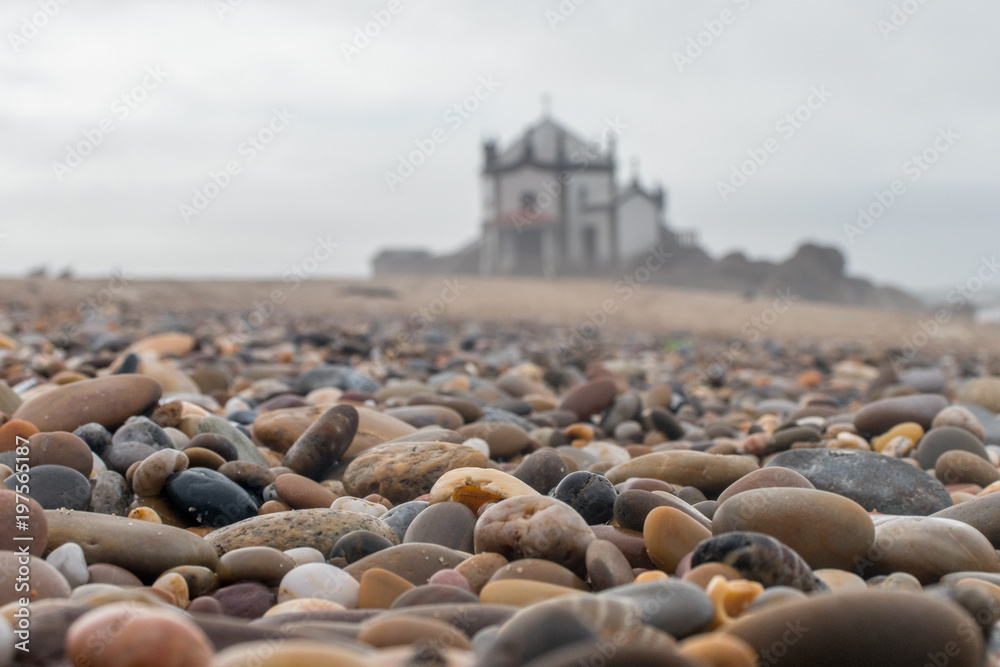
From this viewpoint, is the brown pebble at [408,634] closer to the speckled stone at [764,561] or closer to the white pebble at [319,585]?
the white pebble at [319,585]

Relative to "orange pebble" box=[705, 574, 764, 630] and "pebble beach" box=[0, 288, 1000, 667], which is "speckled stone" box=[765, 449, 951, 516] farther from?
"orange pebble" box=[705, 574, 764, 630]

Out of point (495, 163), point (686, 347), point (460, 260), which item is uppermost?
point (495, 163)

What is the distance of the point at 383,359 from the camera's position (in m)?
7.13

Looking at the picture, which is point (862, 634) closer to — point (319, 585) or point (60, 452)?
point (319, 585)

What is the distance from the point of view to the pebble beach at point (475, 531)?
4.33ft

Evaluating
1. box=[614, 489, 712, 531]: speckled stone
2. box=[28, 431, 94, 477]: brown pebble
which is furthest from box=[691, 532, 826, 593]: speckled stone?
box=[28, 431, 94, 477]: brown pebble

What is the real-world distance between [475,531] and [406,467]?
840mm

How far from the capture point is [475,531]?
2061mm

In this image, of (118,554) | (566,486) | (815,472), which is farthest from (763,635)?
(815,472)

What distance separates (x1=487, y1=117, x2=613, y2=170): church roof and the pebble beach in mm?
34858

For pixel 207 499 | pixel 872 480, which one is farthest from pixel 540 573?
pixel 872 480

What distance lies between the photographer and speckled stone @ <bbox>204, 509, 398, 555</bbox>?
217 centimetres

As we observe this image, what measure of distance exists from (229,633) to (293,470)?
1.67m

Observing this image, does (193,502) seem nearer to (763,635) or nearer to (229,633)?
(229,633)
